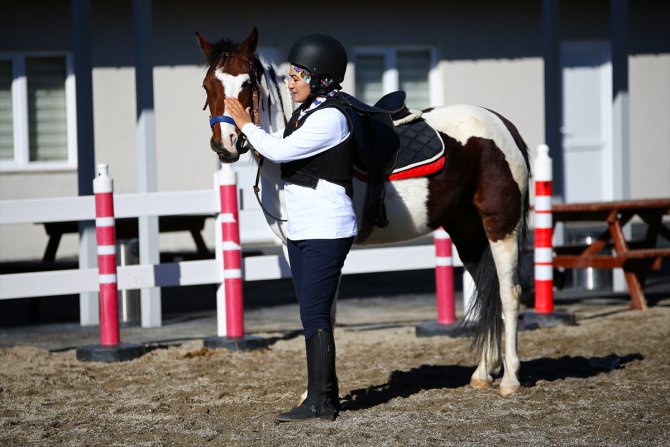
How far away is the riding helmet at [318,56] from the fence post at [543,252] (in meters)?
3.19

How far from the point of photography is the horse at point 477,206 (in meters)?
5.98

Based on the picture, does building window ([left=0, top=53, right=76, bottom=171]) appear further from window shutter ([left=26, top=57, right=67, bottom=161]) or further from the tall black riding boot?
the tall black riding boot

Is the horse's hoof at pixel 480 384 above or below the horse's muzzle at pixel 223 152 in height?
below

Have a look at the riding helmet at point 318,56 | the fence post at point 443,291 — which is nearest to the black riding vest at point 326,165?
the riding helmet at point 318,56

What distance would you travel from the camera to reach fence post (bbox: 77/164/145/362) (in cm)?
760

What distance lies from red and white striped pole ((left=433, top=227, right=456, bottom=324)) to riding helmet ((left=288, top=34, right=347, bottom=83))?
3243mm

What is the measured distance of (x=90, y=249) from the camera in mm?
9172

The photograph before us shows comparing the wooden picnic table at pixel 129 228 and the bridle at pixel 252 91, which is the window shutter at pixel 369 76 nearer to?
the wooden picnic table at pixel 129 228

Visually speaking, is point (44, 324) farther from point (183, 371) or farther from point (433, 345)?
point (433, 345)

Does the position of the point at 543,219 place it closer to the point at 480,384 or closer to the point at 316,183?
the point at 480,384

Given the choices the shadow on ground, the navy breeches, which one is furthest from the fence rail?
the navy breeches

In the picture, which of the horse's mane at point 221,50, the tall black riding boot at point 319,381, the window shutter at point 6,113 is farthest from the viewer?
the window shutter at point 6,113

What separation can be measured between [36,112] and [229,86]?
10.1 meters

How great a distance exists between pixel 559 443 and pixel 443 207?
1.73 m
